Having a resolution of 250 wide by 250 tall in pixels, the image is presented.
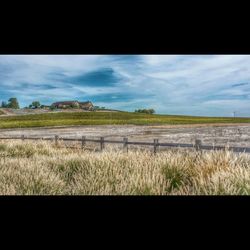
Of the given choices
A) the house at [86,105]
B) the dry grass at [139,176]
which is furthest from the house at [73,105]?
the dry grass at [139,176]

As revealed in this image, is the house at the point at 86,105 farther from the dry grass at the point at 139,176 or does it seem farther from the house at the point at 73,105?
the dry grass at the point at 139,176

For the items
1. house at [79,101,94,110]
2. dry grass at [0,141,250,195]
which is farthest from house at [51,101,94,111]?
dry grass at [0,141,250,195]

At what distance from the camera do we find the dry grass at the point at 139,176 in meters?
6.03

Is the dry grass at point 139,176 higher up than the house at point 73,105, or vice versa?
the house at point 73,105

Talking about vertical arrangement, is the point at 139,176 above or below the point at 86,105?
below

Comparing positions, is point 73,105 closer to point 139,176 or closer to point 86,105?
point 86,105

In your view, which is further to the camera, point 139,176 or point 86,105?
point 86,105

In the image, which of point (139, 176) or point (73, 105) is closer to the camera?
point (139, 176)

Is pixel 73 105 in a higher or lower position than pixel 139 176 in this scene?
higher

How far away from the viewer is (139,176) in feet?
21.6

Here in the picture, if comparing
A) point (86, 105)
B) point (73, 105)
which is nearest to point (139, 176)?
point (86, 105)

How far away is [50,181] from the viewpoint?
22.6 ft

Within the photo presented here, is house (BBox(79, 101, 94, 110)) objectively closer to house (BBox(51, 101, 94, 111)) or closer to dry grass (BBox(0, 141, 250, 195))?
house (BBox(51, 101, 94, 111))
